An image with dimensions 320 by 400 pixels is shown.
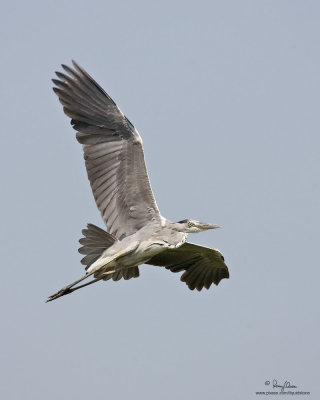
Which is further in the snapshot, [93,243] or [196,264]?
[196,264]

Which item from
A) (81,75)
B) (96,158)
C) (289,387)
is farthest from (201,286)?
(81,75)

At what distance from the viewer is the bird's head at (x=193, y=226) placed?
494 inches

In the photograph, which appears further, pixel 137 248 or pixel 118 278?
pixel 118 278

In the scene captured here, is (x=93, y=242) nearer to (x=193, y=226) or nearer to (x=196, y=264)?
(x=193, y=226)

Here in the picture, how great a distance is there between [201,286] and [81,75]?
440 cm

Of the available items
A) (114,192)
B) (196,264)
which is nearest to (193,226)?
(114,192)

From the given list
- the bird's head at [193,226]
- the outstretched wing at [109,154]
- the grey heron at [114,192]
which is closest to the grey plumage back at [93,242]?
the grey heron at [114,192]

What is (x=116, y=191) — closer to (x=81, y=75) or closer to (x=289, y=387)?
(x=81, y=75)

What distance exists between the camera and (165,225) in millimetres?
12586

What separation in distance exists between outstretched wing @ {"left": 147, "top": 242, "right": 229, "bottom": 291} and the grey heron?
0.66 m

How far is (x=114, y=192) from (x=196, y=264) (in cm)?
255

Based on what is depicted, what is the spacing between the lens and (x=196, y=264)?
1470 centimetres

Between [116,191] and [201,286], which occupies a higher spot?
[116,191]

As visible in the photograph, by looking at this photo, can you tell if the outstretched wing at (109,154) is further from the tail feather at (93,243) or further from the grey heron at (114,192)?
the tail feather at (93,243)
